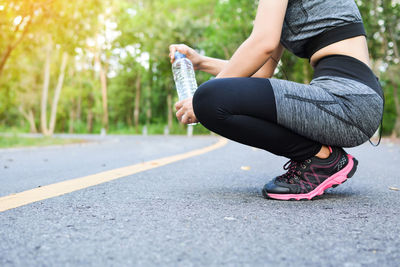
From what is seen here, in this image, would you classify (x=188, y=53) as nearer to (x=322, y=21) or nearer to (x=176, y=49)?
(x=176, y=49)

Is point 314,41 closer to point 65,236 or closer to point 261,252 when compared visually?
point 261,252

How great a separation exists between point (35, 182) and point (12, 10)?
9.66 metres

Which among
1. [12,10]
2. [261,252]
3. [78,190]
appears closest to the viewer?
[261,252]

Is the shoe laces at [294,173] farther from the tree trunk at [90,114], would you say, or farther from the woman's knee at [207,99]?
the tree trunk at [90,114]

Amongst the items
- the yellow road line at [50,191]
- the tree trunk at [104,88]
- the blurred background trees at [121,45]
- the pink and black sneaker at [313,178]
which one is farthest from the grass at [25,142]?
the tree trunk at [104,88]

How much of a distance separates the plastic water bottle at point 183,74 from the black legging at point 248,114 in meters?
0.69

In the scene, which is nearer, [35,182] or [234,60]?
[234,60]

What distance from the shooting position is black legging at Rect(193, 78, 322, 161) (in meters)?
2.49

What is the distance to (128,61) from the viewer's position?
123ft

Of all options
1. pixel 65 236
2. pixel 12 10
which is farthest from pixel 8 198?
pixel 12 10

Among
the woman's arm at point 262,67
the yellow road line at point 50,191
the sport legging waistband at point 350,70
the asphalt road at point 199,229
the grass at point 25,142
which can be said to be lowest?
the grass at point 25,142

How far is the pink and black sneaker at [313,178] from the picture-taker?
2.61 meters

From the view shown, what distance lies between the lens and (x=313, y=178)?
262cm

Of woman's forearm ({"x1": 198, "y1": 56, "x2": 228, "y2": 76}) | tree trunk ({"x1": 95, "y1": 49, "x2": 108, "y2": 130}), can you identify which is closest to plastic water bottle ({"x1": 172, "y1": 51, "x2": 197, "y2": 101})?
woman's forearm ({"x1": 198, "y1": 56, "x2": 228, "y2": 76})
